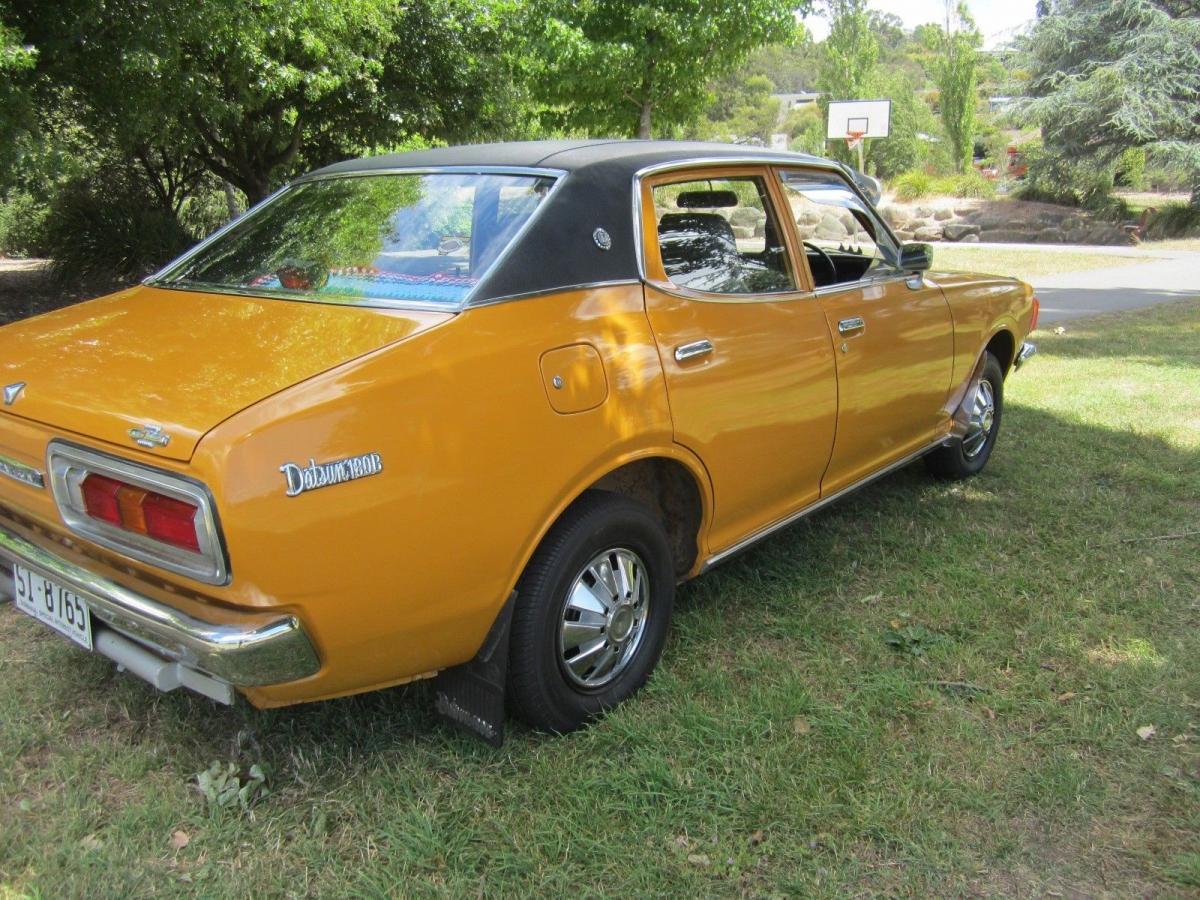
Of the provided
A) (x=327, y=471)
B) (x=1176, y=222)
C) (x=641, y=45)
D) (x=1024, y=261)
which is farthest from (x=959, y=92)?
(x=327, y=471)

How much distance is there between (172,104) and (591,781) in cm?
890

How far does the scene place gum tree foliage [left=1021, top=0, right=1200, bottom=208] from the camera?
23828mm

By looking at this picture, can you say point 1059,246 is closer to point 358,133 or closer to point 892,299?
point 358,133

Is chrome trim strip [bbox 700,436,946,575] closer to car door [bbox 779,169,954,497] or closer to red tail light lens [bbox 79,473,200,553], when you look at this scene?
car door [bbox 779,169,954,497]

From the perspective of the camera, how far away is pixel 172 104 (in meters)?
9.09

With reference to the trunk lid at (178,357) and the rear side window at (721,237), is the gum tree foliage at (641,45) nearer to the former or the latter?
the rear side window at (721,237)

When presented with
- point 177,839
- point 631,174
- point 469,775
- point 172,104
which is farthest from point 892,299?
point 172,104

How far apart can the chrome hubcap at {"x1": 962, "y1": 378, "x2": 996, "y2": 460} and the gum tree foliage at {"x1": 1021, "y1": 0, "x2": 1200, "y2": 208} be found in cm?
2285

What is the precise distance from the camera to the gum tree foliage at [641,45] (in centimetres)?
1485

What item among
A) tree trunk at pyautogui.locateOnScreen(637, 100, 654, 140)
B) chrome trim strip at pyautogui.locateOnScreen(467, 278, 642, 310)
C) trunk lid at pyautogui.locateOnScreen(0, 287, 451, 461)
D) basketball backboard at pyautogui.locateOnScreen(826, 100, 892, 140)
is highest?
basketball backboard at pyautogui.locateOnScreen(826, 100, 892, 140)

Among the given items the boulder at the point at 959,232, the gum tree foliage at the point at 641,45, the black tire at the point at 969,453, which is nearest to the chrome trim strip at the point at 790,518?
the black tire at the point at 969,453

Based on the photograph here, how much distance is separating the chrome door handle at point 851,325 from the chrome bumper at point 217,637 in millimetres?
2423

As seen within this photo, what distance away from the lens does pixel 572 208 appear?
2820mm

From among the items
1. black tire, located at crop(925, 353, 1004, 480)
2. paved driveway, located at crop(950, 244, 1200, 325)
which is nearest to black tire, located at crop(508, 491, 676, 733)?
black tire, located at crop(925, 353, 1004, 480)
